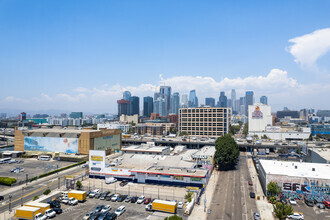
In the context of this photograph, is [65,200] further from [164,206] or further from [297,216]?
[297,216]

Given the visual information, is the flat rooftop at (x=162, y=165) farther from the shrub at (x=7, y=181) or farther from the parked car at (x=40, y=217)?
the shrub at (x=7, y=181)

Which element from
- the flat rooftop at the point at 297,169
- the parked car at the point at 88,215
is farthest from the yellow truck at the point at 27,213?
the flat rooftop at the point at 297,169

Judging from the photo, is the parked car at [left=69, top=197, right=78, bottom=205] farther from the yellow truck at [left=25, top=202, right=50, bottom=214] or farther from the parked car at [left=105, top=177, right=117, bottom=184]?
the parked car at [left=105, top=177, right=117, bottom=184]

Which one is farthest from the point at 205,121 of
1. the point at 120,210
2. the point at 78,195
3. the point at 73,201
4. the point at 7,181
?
the point at 120,210

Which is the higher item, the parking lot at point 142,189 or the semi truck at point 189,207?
the semi truck at point 189,207

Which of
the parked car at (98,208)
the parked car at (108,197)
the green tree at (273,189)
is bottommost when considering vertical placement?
the parked car at (108,197)

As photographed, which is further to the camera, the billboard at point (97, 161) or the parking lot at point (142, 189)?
the billboard at point (97, 161)

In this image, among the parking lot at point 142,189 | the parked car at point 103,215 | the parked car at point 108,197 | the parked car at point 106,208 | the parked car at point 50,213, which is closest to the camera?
the parked car at point 103,215

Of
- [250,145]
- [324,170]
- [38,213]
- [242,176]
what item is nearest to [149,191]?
[38,213]
